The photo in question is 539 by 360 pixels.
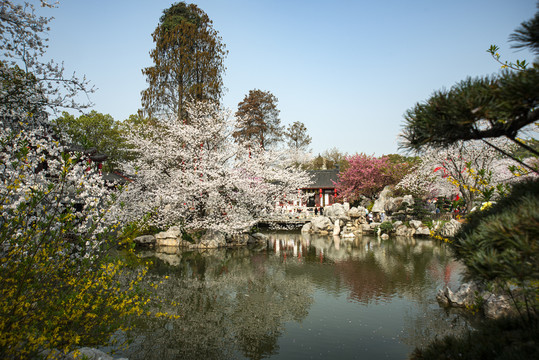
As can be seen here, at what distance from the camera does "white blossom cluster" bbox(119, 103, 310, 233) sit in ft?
54.6

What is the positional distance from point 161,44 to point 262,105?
61.7 feet

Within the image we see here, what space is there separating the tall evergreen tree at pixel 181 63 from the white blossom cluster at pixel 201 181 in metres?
4.38

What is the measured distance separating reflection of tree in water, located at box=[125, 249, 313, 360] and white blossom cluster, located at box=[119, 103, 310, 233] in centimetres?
399

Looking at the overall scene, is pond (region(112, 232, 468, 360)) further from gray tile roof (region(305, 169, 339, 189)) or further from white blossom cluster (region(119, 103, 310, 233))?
gray tile roof (region(305, 169, 339, 189))

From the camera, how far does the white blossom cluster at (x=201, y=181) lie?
16.7 metres

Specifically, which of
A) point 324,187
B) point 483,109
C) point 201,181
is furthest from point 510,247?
point 324,187

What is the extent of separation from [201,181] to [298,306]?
30.9 feet

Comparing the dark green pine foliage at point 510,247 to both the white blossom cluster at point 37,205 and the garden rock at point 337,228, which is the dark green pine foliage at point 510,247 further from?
the garden rock at point 337,228

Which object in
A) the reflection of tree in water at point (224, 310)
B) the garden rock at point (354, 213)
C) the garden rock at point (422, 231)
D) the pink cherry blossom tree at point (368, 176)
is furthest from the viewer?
the pink cherry blossom tree at point (368, 176)

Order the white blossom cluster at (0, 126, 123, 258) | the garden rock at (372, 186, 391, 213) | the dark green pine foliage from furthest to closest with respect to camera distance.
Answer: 1. the garden rock at (372, 186, 391, 213)
2. the white blossom cluster at (0, 126, 123, 258)
3. the dark green pine foliage

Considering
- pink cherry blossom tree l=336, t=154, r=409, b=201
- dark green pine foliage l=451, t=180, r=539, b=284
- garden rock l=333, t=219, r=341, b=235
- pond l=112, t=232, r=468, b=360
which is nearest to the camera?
dark green pine foliage l=451, t=180, r=539, b=284

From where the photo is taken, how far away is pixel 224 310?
8.00 meters

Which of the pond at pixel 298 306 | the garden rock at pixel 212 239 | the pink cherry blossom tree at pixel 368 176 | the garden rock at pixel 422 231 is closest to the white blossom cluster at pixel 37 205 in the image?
the pond at pixel 298 306

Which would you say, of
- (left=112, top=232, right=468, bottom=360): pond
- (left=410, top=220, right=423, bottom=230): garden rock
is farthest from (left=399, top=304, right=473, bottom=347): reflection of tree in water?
(left=410, top=220, right=423, bottom=230): garden rock
